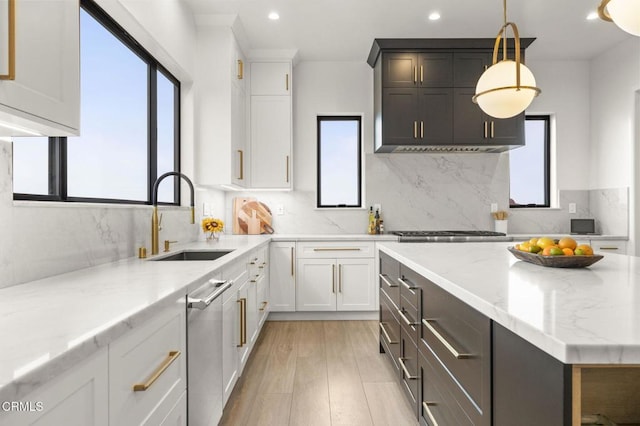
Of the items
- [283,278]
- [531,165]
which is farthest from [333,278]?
[531,165]

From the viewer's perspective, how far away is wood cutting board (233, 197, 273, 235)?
14.0ft

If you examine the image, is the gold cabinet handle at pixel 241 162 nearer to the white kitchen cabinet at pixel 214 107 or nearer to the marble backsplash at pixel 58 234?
the white kitchen cabinet at pixel 214 107

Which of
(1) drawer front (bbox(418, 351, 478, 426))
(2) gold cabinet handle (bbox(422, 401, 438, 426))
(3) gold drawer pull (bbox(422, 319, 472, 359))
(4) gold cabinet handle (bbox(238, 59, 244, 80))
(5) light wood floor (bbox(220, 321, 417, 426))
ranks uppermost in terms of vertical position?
(4) gold cabinet handle (bbox(238, 59, 244, 80))

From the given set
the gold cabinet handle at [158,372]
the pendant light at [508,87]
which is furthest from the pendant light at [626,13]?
the gold cabinet handle at [158,372]

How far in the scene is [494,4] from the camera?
3176mm

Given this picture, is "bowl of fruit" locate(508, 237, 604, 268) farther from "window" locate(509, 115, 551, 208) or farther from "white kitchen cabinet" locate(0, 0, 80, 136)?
"window" locate(509, 115, 551, 208)

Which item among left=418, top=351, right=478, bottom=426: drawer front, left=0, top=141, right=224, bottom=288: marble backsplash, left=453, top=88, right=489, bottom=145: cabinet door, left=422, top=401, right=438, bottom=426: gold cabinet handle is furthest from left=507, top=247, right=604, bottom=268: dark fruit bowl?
left=453, top=88, right=489, bottom=145: cabinet door

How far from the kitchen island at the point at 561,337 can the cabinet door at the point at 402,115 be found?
2625 mm

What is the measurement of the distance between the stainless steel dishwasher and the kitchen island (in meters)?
0.95

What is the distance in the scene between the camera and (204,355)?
1.61 m

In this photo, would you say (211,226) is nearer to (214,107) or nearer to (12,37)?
(214,107)

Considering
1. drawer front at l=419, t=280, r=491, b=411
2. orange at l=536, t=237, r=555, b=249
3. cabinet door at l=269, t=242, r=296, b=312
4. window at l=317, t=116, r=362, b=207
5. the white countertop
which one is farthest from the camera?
window at l=317, t=116, r=362, b=207

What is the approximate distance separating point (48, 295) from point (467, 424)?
1390 millimetres

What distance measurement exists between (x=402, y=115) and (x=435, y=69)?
58 cm
